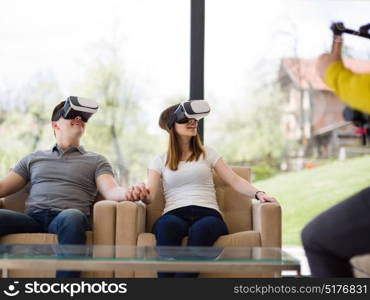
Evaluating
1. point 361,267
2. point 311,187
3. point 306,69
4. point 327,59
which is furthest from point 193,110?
point 311,187

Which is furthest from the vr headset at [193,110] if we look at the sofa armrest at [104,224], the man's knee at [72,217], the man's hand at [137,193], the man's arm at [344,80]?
the man's arm at [344,80]

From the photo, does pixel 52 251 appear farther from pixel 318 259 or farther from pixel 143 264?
pixel 318 259

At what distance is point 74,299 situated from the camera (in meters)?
2.81

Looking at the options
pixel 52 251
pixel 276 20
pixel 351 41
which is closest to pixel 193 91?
pixel 276 20

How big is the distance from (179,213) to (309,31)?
91.2 inches

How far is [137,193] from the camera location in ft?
12.6

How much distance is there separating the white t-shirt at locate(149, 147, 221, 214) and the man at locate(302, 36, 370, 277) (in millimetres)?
1561

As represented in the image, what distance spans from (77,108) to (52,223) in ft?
2.26

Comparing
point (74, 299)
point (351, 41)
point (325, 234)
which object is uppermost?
point (351, 41)

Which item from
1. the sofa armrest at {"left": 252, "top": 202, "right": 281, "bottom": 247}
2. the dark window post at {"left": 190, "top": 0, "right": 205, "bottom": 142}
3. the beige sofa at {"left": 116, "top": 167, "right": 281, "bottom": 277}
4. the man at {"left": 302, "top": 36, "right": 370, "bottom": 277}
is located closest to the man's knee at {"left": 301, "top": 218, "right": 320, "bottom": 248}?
the man at {"left": 302, "top": 36, "right": 370, "bottom": 277}

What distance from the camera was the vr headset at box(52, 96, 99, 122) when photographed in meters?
3.98

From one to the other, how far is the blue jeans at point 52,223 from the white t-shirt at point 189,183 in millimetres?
522

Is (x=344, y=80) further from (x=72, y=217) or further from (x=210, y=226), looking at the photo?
(x=72, y=217)

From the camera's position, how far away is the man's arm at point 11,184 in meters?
4.05
